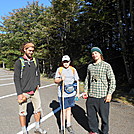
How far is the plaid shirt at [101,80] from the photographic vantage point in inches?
95.4

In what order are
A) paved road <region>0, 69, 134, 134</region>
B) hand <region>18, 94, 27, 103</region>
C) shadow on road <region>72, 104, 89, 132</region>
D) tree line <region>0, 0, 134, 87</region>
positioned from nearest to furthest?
hand <region>18, 94, 27, 103</region> < paved road <region>0, 69, 134, 134</region> < shadow on road <region>72, 104, 89, 132</region> < tree line <region>0, 0, 134, 87</region>

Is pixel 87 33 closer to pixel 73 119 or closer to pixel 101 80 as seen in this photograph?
pixel 73 119

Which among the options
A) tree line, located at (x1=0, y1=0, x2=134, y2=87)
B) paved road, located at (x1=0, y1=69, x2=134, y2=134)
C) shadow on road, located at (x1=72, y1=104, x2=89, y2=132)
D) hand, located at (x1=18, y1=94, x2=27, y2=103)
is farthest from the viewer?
tree line, located at (x1=0, y1=0, x2=134, y2=87)

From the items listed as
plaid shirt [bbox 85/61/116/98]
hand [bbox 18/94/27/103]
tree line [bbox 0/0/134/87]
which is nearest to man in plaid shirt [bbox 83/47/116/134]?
plaid shirt [bbox 85/61/116/98]

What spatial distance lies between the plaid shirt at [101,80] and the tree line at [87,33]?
19.2 ft

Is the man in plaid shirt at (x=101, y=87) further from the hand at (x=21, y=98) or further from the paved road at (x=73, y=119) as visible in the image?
the hand at (x=21, y=98)

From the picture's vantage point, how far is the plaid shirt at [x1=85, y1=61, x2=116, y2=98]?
7.95ft

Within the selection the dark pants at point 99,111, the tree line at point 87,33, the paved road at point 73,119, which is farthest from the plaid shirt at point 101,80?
the tree line at point 87,33

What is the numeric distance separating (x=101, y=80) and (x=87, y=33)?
27.5 ft

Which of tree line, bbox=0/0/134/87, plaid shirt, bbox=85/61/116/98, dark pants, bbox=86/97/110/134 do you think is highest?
tree line, bbox=0/0/134/87

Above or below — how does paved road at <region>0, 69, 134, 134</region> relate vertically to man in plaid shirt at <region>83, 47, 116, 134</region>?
below

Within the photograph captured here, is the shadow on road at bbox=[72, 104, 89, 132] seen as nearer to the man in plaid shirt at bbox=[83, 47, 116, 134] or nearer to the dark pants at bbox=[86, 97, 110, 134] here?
the dark pants at bbox=[86, 97, 110, 134]

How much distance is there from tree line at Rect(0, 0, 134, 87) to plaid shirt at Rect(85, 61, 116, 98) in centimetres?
584

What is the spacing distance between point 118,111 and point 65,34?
969cm
